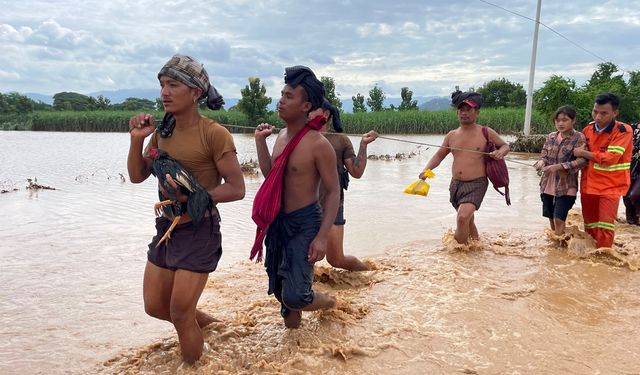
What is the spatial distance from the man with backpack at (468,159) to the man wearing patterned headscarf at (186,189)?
3.17 m


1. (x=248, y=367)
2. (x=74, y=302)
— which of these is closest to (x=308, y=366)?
(x=248, y=367)

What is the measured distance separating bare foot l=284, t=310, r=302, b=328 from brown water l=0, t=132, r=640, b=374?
0.26 ft

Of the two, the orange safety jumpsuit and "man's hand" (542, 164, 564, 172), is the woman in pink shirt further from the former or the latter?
the orange safety jumpsuit

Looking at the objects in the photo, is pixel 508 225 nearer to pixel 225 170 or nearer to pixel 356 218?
pixel 356 218

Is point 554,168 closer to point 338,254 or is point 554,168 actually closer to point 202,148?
point 338,254

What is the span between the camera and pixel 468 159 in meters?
5.82

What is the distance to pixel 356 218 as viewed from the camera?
7.96m

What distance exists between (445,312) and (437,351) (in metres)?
0.68

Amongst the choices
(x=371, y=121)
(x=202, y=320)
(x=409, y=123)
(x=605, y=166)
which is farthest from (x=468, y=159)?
(x=409, y=123)

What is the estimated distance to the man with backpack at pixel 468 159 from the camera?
5.68m

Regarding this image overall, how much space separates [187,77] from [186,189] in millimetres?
649

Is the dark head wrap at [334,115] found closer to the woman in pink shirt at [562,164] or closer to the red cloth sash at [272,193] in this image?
the red cloth sash at [272,193]

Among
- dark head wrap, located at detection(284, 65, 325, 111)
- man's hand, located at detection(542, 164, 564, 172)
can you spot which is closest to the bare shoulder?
dark head wrap, located at detection(284, 65, 325, 111)

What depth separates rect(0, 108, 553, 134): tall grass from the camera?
95.5ft
